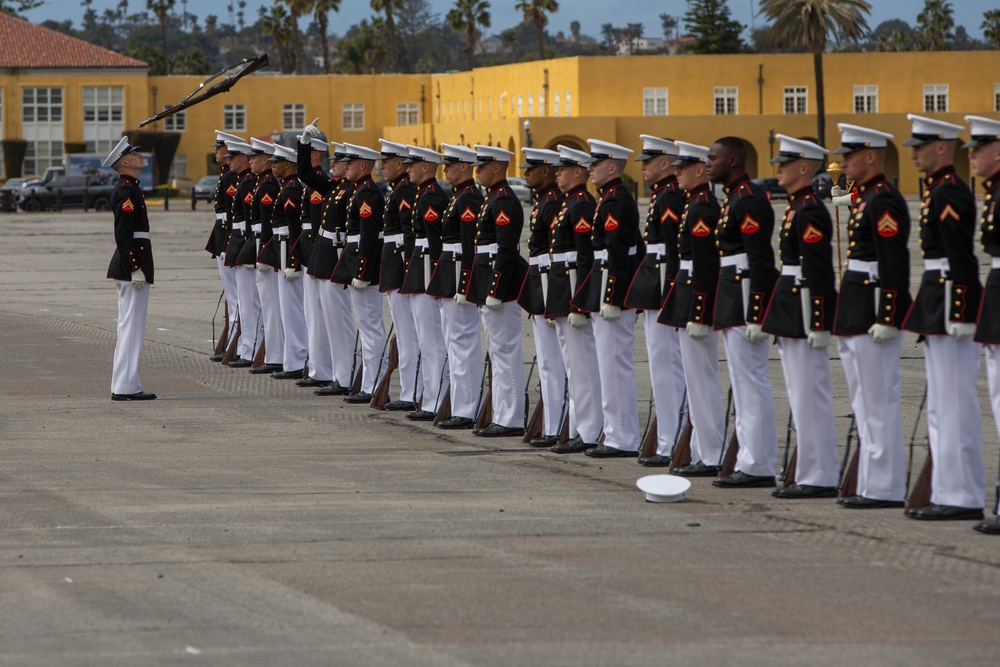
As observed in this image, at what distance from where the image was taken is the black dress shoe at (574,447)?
32.5ft

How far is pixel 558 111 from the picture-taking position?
2889 inches

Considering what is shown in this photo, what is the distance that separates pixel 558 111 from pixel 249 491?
66.0 metres

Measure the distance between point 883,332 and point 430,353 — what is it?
184 inches

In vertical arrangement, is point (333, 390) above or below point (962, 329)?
below

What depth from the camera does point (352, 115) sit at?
89812 mm

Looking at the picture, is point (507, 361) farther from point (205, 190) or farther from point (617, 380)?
point (205, 190)

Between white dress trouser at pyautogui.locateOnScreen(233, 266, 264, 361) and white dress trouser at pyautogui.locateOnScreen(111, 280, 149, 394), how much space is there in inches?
69.5

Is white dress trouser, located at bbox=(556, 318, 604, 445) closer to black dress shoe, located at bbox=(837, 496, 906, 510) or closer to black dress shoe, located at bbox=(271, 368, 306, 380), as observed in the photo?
black dress shoe, located at bbox=(837, 496, 906, 510)

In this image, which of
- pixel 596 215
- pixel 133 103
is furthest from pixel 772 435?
pixel 133 103

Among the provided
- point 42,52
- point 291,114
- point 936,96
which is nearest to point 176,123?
point 291,114

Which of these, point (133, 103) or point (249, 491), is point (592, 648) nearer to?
point (249, 491)

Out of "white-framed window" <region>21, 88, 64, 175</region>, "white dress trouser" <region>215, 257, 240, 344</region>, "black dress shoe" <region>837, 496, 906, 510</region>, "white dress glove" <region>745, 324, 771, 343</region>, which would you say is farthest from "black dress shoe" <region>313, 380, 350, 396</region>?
"white-framed window" <region>21, 88, 64, 175</region>

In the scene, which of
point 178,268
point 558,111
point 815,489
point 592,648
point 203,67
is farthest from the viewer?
point 203,67

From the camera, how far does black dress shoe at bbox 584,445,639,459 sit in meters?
9.68
